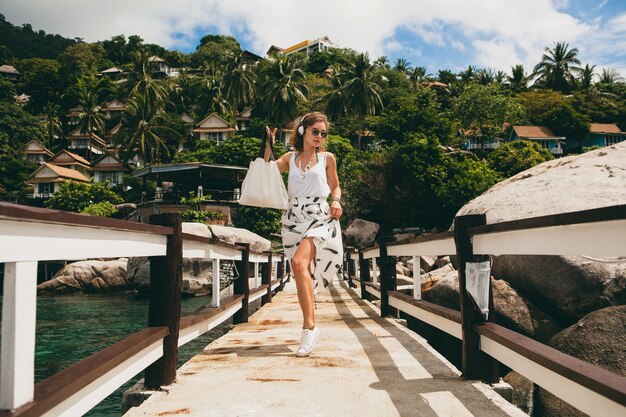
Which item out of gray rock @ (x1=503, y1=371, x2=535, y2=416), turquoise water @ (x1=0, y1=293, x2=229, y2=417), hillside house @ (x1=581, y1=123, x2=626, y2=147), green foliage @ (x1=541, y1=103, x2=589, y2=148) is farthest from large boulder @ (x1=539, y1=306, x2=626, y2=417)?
hillside house @ (x1=581, y1=123, x2=626, y2=147)

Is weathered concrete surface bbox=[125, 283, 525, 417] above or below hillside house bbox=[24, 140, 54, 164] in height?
below

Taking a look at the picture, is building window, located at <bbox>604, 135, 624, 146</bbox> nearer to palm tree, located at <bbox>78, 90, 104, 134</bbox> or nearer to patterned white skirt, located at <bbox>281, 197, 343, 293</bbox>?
palm tree, located at <bbox>78, 90, 104, 134</bbox>

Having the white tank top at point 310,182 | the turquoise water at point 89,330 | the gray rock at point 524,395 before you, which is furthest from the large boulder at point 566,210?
the turquoise water at point 89,330

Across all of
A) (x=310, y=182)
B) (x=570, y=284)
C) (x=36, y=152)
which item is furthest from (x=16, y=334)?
(x=36, y=152)

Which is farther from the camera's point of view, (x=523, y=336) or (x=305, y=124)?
(x=305, y=124)

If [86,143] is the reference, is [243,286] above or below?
below

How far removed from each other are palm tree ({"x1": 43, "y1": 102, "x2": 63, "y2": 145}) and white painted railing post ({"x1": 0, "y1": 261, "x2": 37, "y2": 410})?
74.2 m

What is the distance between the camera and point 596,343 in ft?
14.4

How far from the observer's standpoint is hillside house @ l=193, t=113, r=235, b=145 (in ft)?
187

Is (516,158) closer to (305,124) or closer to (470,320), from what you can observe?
(305,124)

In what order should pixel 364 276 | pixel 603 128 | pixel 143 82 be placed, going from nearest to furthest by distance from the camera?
pixel 364 276 → pixel 143 82 → pixel 603 128

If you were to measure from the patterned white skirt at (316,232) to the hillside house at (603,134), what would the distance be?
201 feet

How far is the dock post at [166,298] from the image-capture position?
9.12 ft

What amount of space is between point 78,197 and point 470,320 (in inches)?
1789
